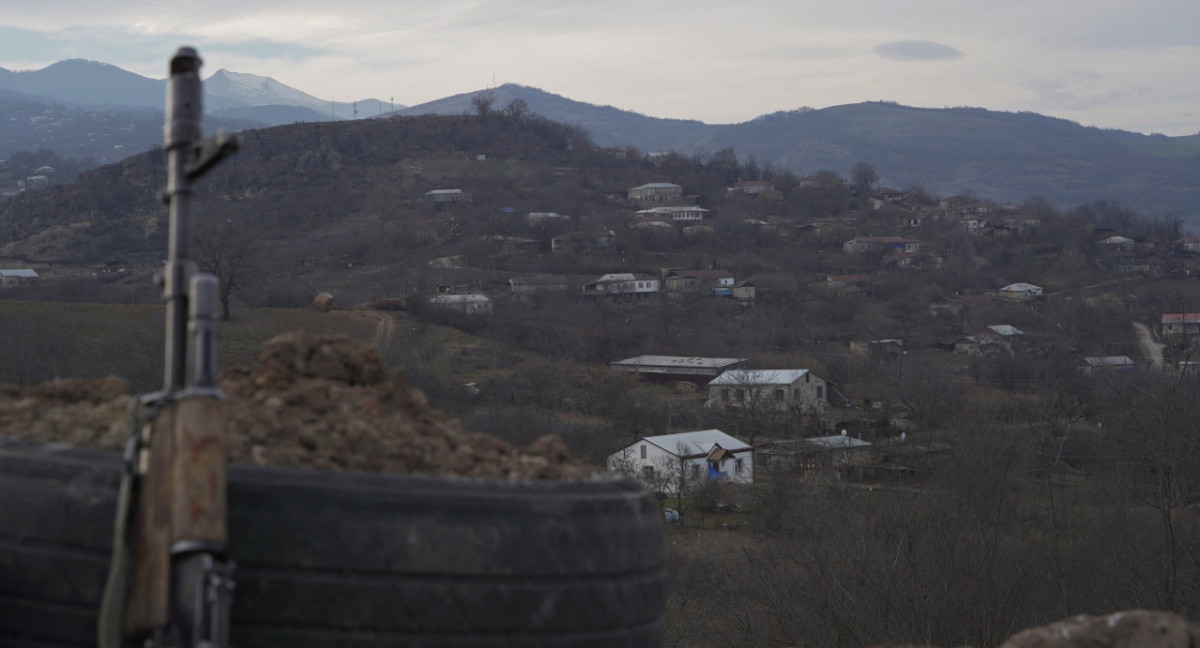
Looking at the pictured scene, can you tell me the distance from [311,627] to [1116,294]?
231 ft

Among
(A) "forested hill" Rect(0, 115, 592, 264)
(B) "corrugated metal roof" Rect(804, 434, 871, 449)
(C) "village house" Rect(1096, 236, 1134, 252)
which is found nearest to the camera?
(B) "corrugated metal roof" Rect(804, 434, 871, 449)

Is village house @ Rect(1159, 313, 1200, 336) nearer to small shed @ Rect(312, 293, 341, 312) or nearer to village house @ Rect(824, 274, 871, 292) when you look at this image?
village house @ Rect(824, 274, 871, 292)

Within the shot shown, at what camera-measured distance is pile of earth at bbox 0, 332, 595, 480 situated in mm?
2309

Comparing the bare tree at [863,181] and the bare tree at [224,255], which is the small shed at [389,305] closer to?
the bare tree at [224,255]

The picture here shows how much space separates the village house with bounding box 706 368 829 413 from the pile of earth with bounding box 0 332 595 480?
3586 cm

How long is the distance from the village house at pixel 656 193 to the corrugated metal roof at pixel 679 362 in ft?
174

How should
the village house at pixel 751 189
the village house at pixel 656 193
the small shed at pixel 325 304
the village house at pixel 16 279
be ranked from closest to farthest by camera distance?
1. the small shed at pixel 325 304
2. the village house at pixel 16 279
3. the village house at pixel 656 193
4. the village house at pixel 751 189

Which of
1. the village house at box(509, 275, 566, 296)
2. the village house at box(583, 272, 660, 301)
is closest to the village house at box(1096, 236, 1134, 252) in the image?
the village house at box(583, 272, 660, 301)

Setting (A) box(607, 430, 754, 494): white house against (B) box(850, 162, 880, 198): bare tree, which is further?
(B) box(850, 162, 880, 198): bare tree

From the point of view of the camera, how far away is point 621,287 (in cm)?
6250

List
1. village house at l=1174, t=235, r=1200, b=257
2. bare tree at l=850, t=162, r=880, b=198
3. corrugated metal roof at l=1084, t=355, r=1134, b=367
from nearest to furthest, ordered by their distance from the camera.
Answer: corrugated metal roof at l=1084, t=355, r=1134, b=367 < village house at l=1174, t=235, r=1200, b=257 < bare tree at l=850, t=162, r=880, b=198

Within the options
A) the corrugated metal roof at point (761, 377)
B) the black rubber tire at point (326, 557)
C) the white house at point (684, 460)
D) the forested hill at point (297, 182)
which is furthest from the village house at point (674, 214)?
the black rubber tire at point (326, 557)

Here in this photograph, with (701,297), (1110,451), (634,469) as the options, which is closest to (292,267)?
(701,297)

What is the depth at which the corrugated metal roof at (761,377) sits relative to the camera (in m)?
40.3
